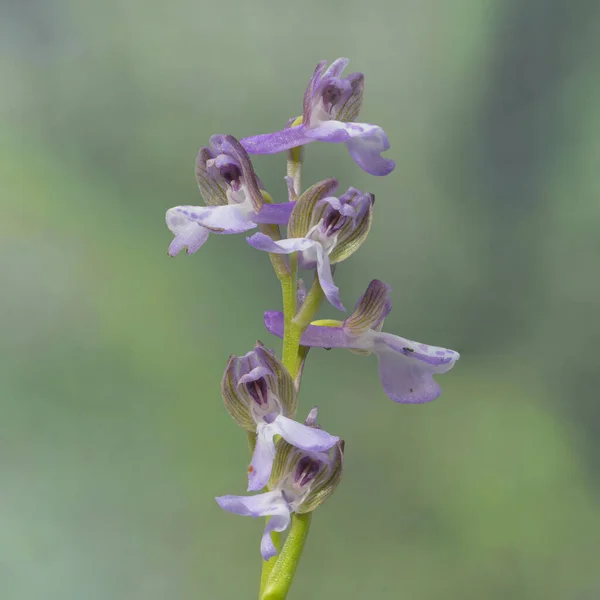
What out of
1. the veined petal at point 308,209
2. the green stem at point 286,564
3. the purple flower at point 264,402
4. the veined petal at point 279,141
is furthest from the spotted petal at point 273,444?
the veined petal at point 279,141

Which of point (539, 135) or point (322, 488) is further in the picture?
point (539, 135)

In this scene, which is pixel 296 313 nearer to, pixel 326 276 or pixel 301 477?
pixel 326 276

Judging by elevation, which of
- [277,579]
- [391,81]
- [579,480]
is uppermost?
[391,81]

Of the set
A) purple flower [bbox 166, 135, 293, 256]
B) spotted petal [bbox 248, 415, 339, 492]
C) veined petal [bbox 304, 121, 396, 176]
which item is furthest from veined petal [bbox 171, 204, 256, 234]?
spotted petal [bbox 248, 415, 339, 492]

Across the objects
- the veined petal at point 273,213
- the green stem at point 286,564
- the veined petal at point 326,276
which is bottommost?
the green stem at point 286,564

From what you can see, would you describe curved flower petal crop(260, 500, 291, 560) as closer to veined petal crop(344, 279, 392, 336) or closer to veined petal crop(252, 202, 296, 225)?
veined petal crop(344, 279, 392, 336)

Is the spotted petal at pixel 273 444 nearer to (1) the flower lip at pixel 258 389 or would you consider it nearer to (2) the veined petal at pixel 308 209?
(1) the flower lip at pixel 258 389

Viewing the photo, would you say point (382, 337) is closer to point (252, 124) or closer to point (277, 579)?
point (277, 579)

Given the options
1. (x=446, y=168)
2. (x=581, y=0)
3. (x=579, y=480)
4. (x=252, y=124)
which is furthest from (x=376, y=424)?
(x=581, y=0)

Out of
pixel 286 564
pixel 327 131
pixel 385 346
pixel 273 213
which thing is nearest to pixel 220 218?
pixel 273 213
